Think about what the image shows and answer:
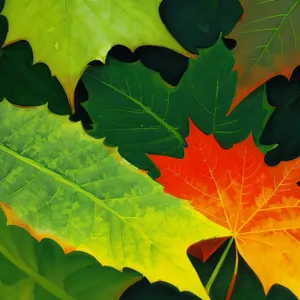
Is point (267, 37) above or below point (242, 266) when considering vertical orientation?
above

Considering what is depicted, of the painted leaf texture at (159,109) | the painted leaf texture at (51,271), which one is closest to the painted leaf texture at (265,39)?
the painted leaf texture at (159,109)

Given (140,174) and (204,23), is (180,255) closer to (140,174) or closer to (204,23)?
(140,174)

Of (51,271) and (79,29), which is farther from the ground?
(79,29)

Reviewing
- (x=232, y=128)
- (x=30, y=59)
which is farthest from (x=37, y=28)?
(x=232, y=128)

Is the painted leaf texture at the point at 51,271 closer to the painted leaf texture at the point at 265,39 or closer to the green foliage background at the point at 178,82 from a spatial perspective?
the green foliage background at the point at 178,82

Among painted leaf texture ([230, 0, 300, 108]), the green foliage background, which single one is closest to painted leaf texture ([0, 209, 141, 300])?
the green foliage background

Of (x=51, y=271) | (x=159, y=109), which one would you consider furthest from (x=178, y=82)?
(x=51, y=271)

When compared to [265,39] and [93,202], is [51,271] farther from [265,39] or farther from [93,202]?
[265,39]
